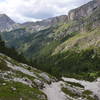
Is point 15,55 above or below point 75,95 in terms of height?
above

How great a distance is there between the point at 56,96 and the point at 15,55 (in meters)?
64.5

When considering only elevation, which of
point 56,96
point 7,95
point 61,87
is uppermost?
point 61,87

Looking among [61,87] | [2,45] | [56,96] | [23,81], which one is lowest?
[56,96]

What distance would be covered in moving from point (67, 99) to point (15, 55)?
6816cm

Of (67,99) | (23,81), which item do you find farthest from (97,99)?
(23,81)

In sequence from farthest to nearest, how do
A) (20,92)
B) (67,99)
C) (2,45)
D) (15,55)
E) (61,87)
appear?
(15,55) → (2,45) → (61,87) → (67,99) → (20,92)

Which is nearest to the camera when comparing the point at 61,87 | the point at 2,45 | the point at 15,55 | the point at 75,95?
the point at 75,95

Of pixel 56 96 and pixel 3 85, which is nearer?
pixel 3 85

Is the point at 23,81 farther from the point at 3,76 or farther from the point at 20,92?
the point at 20,92

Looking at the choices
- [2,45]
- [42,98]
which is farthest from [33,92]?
[2,45]

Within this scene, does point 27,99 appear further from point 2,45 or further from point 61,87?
point 2,45

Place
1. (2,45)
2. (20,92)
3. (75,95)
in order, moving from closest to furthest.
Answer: (20,92) → (75,95) → (2,45)

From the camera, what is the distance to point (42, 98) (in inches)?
1978

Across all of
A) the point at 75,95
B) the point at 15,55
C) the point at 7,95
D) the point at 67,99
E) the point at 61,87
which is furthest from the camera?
the point at 15,55
